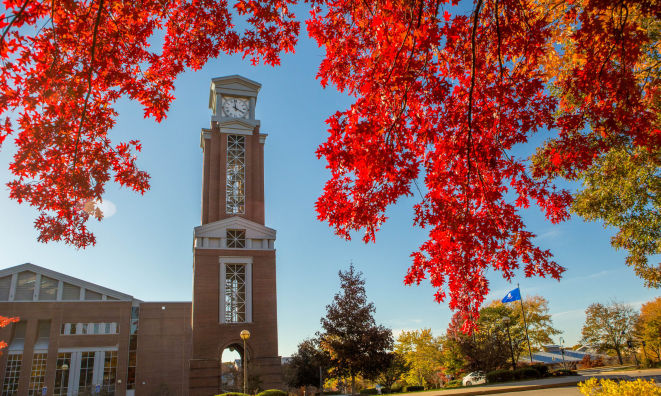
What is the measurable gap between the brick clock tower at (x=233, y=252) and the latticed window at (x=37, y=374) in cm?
2026

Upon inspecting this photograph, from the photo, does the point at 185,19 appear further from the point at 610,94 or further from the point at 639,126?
the point at 639,126

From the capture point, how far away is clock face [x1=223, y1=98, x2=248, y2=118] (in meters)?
40.1

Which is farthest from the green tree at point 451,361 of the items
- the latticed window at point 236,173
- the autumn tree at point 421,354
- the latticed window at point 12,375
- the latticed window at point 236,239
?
the latticed window at point 12,375

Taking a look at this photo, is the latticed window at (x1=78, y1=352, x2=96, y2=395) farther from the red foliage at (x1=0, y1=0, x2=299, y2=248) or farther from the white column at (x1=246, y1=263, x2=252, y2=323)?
the red foliage at (x1=0, y1=0, x2=299, y2=248)

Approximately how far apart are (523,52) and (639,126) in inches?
68.9

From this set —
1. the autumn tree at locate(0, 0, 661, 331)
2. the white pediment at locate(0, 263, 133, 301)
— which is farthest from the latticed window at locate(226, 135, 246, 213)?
the autumn tree at locate(0, 0, 661, 331)

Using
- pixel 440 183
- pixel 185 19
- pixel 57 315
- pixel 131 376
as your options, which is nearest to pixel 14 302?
pixel 57 315

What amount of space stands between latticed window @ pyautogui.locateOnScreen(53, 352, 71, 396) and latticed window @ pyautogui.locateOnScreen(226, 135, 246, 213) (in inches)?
901

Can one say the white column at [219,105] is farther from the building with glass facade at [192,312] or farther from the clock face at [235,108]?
the clock face at [235,108]

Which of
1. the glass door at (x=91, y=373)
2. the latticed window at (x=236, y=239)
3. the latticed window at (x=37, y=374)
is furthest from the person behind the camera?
the glass door at (x=91, y=373)

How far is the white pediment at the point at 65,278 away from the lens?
140ft

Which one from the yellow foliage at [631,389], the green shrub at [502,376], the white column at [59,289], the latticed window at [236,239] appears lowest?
the green shrub at [502,376]

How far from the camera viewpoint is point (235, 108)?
40.4m

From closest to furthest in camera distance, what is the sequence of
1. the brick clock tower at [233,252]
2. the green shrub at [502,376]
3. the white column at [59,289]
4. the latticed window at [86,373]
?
the green shrub at [502,376]
the brick clock tower at [233,252]
the latticed window at [86,373]
the white column at [59,289]
